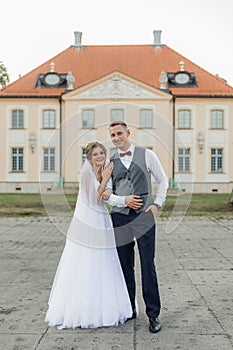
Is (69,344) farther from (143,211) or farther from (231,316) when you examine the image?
(231,316)

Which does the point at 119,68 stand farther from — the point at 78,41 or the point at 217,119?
the point at 217,119

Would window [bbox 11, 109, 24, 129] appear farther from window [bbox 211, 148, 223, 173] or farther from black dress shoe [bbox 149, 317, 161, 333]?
black dress shoe [bbox 149, 317, 161, 333]

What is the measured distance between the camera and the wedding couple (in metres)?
5.38

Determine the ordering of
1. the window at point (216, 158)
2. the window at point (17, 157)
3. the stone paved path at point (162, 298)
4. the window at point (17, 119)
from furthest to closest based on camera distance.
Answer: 1. the window at point (17, 157)
2. the window at point (17, 119)
3. the window at point (216, 158)
4. the stone paved path at point (162, 298)

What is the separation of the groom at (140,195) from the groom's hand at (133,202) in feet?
0.05

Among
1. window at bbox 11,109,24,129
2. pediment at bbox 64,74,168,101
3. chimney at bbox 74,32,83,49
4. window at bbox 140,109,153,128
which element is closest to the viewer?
window at bbox 140,109,153,128

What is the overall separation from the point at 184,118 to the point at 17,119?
13146mm

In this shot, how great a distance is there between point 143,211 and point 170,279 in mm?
2948

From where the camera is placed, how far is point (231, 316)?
586 centimetres

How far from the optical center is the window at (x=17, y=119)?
4584 cm

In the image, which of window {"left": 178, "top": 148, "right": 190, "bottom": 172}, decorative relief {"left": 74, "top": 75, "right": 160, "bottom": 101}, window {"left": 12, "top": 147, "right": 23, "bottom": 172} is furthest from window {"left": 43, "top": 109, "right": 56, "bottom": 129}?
window {"left": 178, "top": 148, "right": 190, "bottom": 172}

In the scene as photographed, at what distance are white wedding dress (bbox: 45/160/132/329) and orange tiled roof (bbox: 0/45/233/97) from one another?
3940 cm

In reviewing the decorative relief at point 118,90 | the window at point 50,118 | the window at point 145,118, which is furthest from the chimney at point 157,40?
the window at point 145,118

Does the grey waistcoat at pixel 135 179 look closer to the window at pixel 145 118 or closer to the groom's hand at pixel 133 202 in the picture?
the groom's hand at pixel 133 202
